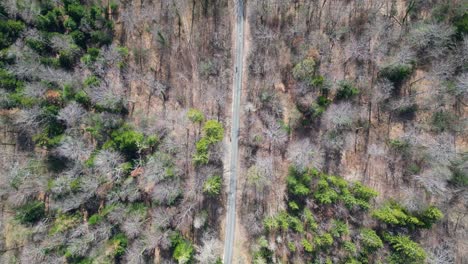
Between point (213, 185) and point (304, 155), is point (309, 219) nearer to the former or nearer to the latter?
point (304, 155)

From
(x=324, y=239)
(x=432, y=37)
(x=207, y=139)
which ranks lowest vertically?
(x=324, y=239)

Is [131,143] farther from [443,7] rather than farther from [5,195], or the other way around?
[443,7]

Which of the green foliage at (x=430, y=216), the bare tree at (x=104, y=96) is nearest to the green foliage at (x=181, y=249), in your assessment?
the bare tree at (x=104, y=96)

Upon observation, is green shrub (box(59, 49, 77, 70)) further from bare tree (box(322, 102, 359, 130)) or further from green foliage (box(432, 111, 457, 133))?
green foliage (box(432, 111, 457, 133))

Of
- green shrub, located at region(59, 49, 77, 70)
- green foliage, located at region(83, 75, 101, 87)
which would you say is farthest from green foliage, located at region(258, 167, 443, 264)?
green shrub, located at region(59, 49, 77, 70)

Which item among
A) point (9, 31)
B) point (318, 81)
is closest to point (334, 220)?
point (318, 81)

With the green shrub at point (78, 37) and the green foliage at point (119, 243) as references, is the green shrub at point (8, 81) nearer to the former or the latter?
the green shrub at point (78, 37)
